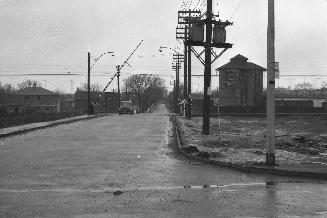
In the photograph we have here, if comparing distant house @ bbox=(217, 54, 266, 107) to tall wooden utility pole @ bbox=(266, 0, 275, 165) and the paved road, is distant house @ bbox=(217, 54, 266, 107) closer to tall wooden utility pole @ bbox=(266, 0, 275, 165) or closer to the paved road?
the paved road

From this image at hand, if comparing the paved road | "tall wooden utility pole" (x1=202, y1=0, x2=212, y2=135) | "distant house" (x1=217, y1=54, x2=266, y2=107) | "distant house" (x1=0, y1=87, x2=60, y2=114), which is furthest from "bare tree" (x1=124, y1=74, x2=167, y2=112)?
the paved road

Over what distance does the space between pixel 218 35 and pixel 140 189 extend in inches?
583

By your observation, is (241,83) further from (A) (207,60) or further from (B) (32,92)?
(A) (207,60)

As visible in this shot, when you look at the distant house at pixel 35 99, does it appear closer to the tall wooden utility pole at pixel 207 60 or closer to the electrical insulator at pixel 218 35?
the tall wooden utility pole at pixel 207 60

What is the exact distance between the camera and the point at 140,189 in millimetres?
9781

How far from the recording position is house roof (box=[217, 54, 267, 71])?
8306cm

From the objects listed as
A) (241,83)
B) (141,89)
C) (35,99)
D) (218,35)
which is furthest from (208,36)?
(141,89)

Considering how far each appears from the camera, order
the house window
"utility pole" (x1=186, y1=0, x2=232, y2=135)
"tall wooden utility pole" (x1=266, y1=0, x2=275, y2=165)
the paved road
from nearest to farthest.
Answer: the paved road, "tall wooden utility pole" (x1=266, y1=0, x2=275, y2=165), "utility pole" (x1=186, y1=0, x2=232, y2=135), the house window

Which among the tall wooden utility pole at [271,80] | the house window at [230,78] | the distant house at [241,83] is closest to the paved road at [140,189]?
the tall wooden utility pole at [271,80]

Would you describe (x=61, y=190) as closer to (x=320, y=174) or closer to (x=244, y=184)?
(x=244, y=184)

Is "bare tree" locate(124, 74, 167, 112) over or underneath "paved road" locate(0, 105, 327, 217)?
over

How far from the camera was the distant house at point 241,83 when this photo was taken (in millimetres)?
83125

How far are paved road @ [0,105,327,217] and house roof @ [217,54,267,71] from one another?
68909 millimetres

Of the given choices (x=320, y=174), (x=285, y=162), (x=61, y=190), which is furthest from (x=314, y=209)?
(x=285, y=162)
